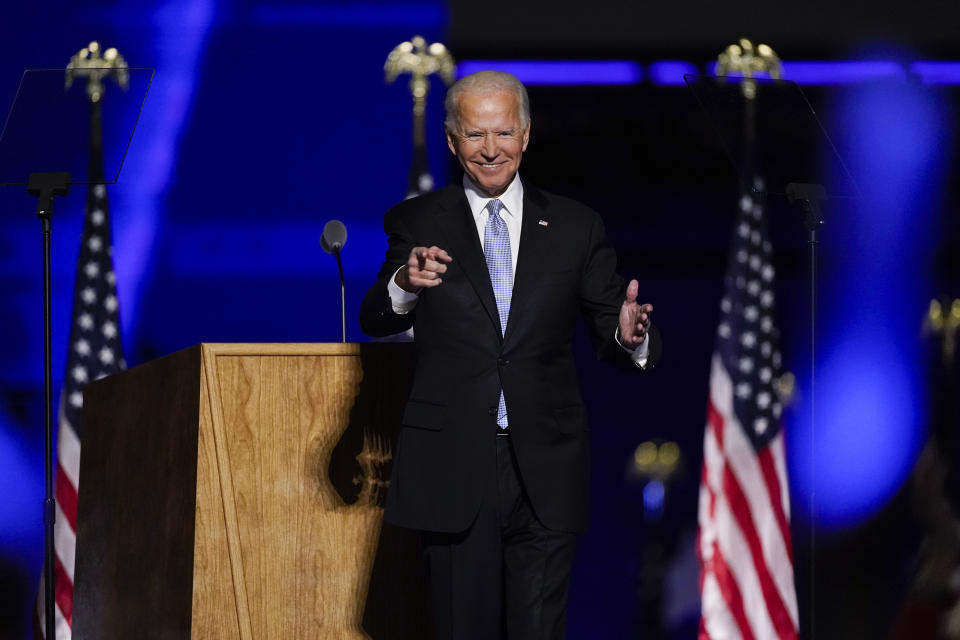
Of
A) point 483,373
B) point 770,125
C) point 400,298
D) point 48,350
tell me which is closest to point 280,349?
point 400,298

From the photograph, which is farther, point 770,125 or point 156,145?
point 156,145

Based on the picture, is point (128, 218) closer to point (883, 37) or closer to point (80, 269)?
point (80, 269)

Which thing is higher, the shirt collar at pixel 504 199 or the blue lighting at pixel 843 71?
the blue lighting at pixel 843 71

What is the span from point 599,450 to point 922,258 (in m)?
1.25

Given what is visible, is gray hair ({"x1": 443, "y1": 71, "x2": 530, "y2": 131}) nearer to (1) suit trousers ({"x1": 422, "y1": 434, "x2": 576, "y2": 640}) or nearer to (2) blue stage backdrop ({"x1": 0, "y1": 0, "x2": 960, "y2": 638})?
(1) suit trousers ({"x1": 422, "y1": 434, "x2": 576, "y2": 640})

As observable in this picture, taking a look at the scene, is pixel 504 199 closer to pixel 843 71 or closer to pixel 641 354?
pixel 641 354

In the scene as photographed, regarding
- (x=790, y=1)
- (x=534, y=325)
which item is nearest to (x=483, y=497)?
(x=534, y=325)

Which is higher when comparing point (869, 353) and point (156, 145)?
point (156, 145)

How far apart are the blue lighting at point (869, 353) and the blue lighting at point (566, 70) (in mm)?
768

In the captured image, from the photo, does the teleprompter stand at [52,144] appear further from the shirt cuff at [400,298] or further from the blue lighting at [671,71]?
the shirt cuff at [400,298]

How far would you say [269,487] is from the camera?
103 inches

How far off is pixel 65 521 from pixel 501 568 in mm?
2565

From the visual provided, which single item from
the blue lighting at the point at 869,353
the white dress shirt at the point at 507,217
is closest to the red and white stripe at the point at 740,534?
the blue lighting at the point at 869,353

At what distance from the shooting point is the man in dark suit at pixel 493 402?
2.30 m
